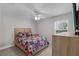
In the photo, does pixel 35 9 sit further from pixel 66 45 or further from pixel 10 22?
pixel 66 45

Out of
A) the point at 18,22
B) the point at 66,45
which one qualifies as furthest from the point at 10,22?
the point at 66,45

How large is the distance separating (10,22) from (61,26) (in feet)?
3.65

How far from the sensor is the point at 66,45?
963 mm

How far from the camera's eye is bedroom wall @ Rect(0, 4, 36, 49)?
59.7 inches

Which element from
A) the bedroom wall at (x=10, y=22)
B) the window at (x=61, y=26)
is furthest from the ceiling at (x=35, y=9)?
the window at (x=61, y=26)

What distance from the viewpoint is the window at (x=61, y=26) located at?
59.9 inches

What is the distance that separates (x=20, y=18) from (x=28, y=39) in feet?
1.85

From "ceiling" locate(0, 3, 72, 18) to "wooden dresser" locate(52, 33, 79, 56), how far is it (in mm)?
736

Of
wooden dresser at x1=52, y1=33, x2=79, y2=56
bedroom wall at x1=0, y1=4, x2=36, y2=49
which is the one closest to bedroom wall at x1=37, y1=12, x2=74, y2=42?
bedroom wall at x1=0, y1=4, x2=36, y2=49

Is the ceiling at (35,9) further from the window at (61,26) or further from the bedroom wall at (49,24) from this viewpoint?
the window at (61,26)

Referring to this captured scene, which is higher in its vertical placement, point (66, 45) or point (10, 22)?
point (10, 22)

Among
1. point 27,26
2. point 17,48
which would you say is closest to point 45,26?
point 27,26

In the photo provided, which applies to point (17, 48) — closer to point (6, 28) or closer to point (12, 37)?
point (12, 37)

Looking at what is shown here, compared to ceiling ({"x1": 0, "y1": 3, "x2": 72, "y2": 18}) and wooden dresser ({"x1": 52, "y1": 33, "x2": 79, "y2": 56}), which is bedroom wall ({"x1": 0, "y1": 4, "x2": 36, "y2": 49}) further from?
wooden dresser ({"x1": 52, "y1": 33, "x2": 79, "y2": 56})
